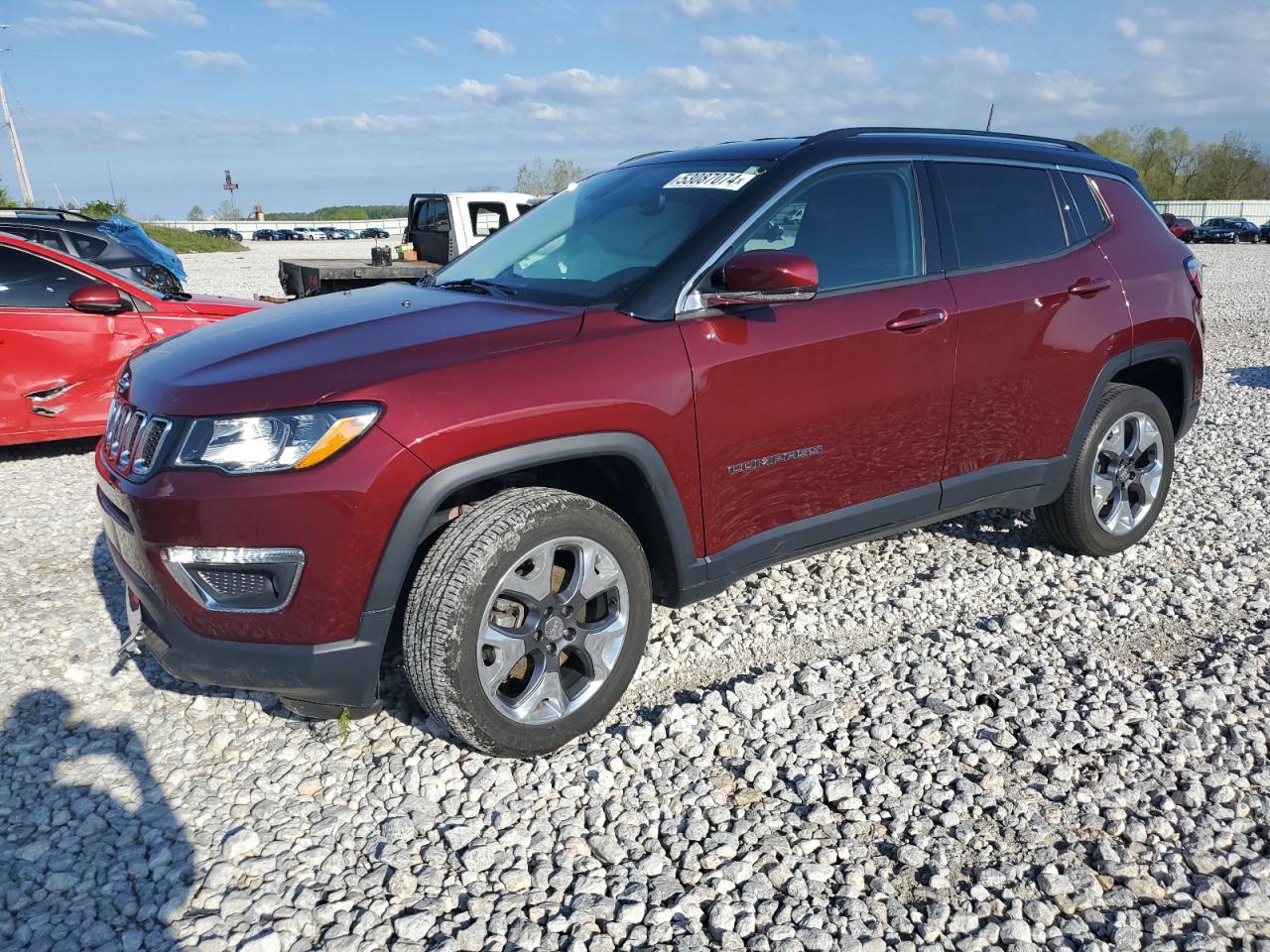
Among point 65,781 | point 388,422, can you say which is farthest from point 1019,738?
point 65,781

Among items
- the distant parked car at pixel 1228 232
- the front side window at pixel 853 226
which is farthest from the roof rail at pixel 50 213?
the distant parked car at pixel 1228 232

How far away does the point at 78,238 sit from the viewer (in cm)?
1038

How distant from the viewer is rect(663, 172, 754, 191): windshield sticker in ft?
11.3

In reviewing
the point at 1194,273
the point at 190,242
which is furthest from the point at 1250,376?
the point at 190,242

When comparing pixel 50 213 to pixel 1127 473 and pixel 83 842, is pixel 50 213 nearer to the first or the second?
pixel 83 842

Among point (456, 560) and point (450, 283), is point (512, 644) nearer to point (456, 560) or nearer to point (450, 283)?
point (456, 560)

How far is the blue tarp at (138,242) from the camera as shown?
440 inches

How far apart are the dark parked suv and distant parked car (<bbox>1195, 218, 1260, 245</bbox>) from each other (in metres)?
44.0

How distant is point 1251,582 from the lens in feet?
14.3

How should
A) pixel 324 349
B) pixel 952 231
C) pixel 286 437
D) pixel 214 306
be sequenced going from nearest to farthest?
1. pixel 286 437
2. pixel 324 349
3. pixel 952 231
4. pixel 214 306

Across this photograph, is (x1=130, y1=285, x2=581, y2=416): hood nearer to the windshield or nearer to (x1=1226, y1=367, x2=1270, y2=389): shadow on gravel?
the windshield

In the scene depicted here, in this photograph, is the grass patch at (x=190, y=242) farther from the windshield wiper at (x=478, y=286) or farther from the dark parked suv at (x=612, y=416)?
the dark parked suv at (x=612, y=416)

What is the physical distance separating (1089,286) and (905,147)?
106cm

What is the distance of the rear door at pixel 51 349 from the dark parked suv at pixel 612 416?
3.47m
